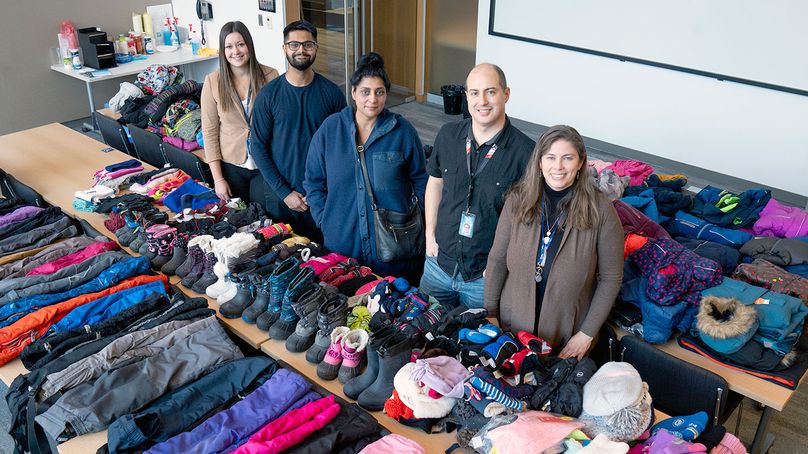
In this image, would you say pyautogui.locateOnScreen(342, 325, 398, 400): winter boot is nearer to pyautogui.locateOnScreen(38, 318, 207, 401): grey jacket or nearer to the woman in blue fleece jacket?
pyautogui.locateOnScreen(38, 318, 207, 401): grey jacket

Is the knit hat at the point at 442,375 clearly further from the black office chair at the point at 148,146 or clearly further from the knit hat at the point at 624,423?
the black office chair at the point at 148,146

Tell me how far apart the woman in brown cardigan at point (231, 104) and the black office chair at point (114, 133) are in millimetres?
1755

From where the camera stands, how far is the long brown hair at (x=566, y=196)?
7.80 ft

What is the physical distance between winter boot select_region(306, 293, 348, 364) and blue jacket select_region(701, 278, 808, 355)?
159 cm

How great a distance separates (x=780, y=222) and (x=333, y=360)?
2784 mm

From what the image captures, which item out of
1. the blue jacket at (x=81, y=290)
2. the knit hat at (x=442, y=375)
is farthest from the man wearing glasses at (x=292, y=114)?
the knit hat at (x=442, y=375)

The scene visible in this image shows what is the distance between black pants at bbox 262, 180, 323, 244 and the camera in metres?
3.91

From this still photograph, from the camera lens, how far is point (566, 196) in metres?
2.43

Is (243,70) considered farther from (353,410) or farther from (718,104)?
(718,104)

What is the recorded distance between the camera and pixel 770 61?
562 cm

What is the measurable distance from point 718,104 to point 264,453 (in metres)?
5.55

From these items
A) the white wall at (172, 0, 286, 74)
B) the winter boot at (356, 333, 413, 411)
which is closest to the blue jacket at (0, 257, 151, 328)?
the winter boot at (356, 333, 413, 411)

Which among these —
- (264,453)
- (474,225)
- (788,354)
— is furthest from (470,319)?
(788,354)

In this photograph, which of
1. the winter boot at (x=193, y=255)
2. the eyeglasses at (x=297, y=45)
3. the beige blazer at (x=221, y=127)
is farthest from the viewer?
the beige blazer at (x=221, y=127)
